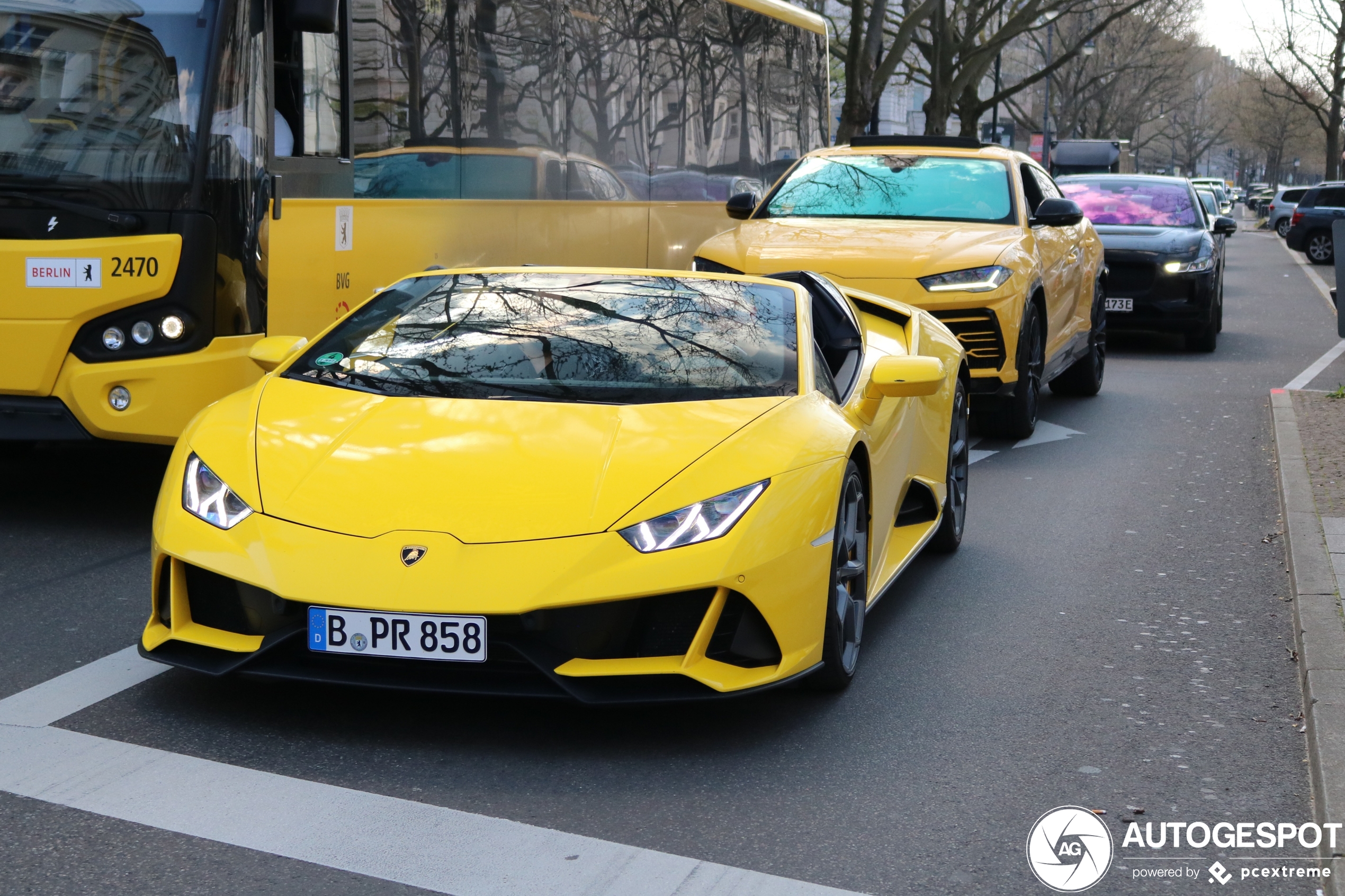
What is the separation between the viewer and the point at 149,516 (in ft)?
23.5

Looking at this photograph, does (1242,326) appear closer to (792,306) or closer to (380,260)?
(380,260)

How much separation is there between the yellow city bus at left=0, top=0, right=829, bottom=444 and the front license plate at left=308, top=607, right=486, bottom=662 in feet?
10.4

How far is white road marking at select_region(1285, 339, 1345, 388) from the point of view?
1354cm

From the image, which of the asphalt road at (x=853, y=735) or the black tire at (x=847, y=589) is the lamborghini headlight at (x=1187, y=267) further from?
the black tire at (x=847, y=589)

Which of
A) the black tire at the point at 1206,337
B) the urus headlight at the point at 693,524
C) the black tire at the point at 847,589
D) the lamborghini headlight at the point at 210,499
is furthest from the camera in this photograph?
the black tire at the point at 1206,337

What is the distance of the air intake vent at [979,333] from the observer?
9375mm

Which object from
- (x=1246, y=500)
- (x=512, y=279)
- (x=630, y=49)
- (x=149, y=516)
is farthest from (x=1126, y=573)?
(x=630, y=49)

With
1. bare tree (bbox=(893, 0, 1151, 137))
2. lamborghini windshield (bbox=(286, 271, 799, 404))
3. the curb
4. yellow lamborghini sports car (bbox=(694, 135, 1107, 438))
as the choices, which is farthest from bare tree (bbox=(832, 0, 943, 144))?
lamborghini windshield (bbox=(286, 271, 799, 404))

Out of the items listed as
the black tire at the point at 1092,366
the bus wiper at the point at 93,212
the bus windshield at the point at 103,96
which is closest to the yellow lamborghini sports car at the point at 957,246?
the black tire at the point at 1092,366

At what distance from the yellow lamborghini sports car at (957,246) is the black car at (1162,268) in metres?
4.02

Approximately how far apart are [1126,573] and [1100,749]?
7.71 ft

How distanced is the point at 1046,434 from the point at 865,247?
194cm

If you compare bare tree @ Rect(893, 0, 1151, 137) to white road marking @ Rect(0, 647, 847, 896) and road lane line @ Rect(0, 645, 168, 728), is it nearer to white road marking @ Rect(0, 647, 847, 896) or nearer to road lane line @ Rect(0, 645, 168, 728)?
road lane line @ Rect(0, 645, 168, 728)

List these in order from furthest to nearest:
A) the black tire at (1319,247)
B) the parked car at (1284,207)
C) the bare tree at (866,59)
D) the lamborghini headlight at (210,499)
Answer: the parked car at (1284,207)
the black tire at (1319,247)
the bare tree at (866,59)
the lamborghini headlight at (210,499)
